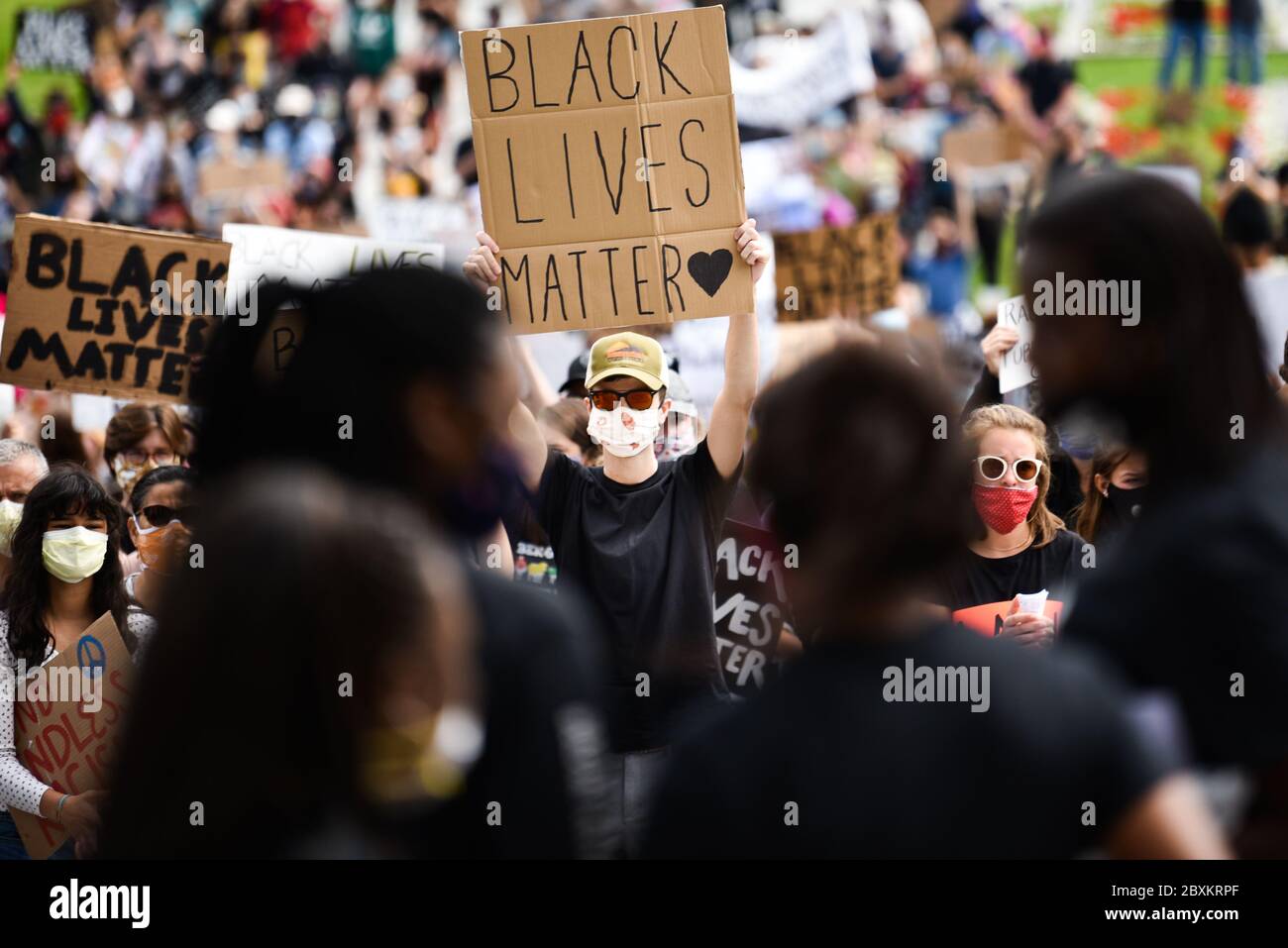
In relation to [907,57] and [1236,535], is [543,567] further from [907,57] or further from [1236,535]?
[907,57]

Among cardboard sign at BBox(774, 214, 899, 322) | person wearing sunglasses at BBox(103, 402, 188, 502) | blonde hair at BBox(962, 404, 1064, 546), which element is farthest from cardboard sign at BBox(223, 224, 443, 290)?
blonde hair at BBox(962, 404, 1064, 546)

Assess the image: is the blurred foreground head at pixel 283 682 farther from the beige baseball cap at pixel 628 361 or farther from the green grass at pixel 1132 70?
the green grass at pixel 1132 70

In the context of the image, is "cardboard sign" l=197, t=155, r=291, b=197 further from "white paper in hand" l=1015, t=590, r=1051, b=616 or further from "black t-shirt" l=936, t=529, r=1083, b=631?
"white paper in hand" l=1015, t=590, r=1051, b=616

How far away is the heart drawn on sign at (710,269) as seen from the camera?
5.41 m

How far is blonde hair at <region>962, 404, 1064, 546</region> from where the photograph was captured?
16.1 feet

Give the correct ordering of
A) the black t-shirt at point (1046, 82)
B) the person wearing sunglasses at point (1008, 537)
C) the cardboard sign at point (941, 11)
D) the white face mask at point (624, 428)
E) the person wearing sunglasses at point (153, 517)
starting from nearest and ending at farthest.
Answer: the person wearing sunglasses at point (1008, 537) → the white face mask at point (624, 428) → the person wearing sunglasses at point (153, 517) → the black t-shirt at point (1046, 82) → the cardboard sign at point (941, 11)

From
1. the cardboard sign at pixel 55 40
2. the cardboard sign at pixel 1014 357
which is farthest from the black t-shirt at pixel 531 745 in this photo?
the cardboard sign at pixel 55 40

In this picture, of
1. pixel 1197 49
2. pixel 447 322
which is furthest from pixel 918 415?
pixel 1197 49

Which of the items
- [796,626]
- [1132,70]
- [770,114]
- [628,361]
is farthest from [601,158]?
[1132,70]

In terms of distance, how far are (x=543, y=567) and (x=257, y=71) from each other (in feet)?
52.8

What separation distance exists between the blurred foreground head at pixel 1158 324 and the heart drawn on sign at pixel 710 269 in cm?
297

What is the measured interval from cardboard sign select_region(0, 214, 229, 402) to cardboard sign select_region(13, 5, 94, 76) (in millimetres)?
16443
